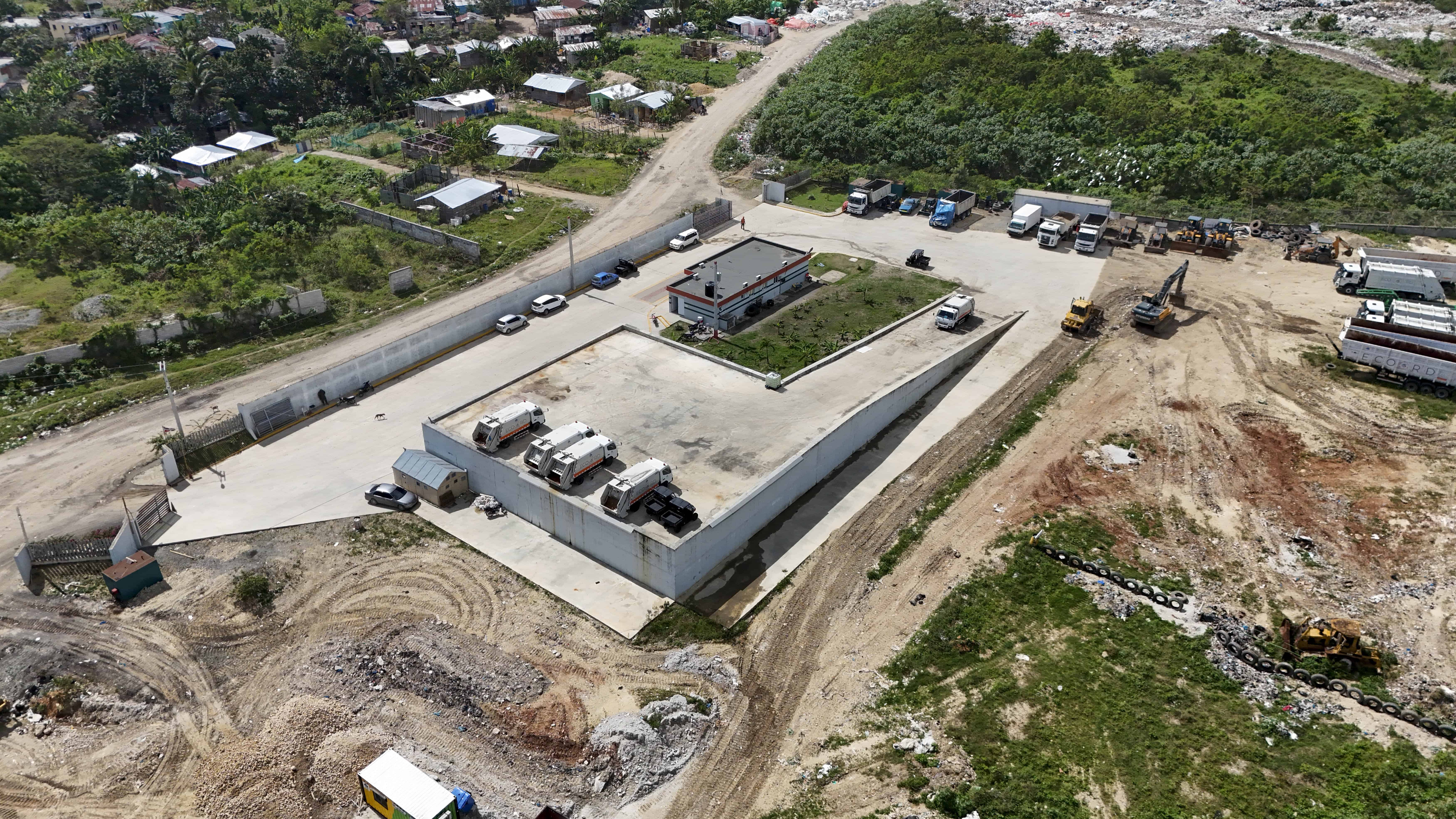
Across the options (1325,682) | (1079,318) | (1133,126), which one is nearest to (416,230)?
(1079,318)

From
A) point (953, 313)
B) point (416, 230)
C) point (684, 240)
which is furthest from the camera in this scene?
point (416, 230)

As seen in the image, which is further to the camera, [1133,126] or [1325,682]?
[1133,126]

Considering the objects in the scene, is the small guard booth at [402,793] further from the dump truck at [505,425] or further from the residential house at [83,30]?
the residential house at [83,30]

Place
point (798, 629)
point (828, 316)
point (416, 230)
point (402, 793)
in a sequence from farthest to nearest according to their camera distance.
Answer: point (416, 230) < point (828, 316) < point (798, 629) < point (402, 793)

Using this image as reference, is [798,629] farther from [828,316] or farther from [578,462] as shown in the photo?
[828,316]

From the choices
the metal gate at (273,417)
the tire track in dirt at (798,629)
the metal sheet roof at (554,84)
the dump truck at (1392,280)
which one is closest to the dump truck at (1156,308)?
the dump truck at (1392,280)

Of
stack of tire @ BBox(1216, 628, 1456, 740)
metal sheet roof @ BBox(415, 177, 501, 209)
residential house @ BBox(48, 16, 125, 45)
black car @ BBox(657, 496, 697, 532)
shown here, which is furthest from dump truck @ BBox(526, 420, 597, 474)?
residential house @ BBox(48, 16, 125, 45)

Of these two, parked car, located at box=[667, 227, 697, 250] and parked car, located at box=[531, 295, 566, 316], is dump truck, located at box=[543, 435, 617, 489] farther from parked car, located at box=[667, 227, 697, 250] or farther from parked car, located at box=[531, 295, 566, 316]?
parked car, located at box=[667, 227, 697, 250]

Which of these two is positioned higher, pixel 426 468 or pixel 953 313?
pixel 953 313
